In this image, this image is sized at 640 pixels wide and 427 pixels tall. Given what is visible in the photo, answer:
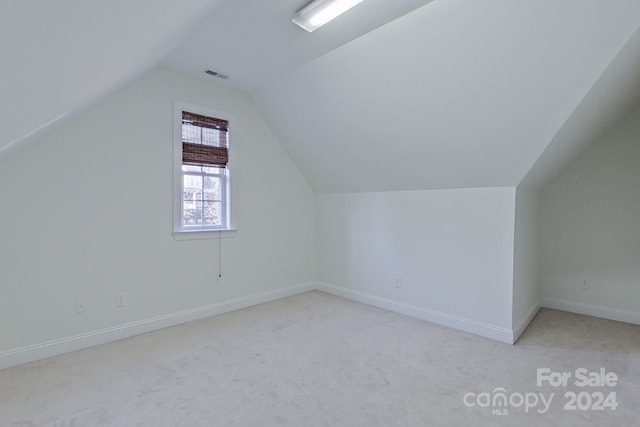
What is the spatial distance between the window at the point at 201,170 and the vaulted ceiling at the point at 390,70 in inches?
19.5

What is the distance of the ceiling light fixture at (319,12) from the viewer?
2.09 meters

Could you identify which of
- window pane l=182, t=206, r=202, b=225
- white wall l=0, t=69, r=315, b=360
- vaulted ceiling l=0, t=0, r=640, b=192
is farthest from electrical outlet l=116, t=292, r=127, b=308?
vaulted ceiling l=0, t=0, r=640, b=192

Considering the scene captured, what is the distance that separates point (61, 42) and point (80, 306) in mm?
2699

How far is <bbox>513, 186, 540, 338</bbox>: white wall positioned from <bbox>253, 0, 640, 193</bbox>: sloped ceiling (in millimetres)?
533

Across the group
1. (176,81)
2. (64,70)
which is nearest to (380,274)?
(176,81)

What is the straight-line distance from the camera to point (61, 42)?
872 millimetres

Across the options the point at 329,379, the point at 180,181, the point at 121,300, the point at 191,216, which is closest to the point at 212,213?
the point at 191,216

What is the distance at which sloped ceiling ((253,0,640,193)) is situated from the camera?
6.42 ft

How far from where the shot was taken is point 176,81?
336cm

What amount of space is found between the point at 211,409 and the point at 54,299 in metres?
1.77

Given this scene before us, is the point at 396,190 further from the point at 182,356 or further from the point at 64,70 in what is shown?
the point at 64,70

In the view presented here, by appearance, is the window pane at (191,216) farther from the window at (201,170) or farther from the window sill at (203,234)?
the window sill at (203,234)

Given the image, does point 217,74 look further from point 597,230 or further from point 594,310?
point 594,310

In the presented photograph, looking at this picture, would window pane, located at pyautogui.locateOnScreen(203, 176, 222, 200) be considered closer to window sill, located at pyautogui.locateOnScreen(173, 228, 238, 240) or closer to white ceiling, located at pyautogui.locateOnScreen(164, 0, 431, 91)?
window sill, located at pyautogui.locateOnScreen(173, 228, 238, 240)
